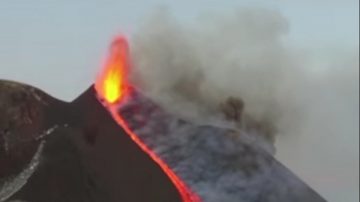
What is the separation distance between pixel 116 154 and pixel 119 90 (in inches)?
50.2

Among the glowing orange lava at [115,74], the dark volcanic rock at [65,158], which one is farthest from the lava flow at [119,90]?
the dark volcanic rock at [65,158]

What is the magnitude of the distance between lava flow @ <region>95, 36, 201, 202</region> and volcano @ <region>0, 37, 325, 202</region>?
0.02 m

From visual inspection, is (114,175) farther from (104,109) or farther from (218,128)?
(218,128)

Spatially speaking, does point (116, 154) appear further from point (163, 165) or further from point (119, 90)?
point (119, 90)

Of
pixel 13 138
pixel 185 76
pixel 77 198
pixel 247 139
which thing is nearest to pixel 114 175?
pixel 77 198

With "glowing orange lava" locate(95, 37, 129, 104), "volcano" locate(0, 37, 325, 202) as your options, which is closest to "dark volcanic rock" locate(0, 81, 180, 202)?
"volcano" locate(0, 37, 325, 202)

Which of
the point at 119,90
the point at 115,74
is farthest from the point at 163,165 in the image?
the point at 115,74

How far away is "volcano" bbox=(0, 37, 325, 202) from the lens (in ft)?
45.8

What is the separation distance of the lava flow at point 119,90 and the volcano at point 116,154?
0.02 meters

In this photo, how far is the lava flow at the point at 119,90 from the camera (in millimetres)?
14242

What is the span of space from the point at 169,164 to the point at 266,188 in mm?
1839

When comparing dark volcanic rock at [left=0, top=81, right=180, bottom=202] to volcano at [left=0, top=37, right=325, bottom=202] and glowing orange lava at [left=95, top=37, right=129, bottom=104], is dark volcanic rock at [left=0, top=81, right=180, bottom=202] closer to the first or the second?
volcano at [left=0, top=37, right=325, bottom=202]

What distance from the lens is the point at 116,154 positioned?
14.3 metres

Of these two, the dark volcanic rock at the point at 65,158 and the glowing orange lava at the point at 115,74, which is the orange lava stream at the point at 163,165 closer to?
the dark volcanic rock at the point at 65,158
